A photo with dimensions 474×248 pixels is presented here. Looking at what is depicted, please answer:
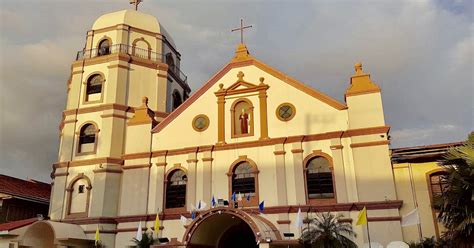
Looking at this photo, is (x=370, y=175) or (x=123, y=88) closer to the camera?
(x=370, y=175)

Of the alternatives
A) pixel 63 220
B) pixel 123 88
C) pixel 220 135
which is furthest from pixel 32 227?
pixel 220 135

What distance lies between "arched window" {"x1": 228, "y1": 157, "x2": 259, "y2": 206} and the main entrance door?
4.00 feet

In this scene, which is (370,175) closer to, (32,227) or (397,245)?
(397,245)

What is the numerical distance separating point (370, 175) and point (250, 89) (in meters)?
7.88

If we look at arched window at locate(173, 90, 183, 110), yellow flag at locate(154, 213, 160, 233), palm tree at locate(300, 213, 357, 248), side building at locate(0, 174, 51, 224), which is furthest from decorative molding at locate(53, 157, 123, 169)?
palm tree at locate(300, 213, 357, 248)

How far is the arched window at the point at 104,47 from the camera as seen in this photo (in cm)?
2922

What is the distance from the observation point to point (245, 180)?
76.3ft

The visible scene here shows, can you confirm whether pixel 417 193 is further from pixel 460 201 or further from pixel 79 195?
pixel 79 195

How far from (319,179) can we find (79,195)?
45.1 feet

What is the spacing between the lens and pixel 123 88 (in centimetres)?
2773

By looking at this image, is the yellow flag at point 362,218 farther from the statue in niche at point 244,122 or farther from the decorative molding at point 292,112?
the statue in niche at point 244,122

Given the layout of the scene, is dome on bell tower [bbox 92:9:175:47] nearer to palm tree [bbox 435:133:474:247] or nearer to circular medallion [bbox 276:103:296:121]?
circular medallion [bbox 276:103:296:121]

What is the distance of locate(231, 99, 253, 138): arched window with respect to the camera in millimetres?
24188

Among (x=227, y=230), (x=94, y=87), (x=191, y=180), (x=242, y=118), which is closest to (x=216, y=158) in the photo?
(x=191, y=180)
